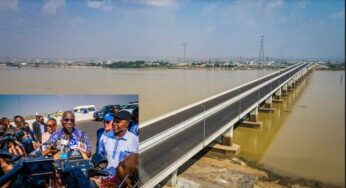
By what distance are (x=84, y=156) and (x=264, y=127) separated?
1241 cm

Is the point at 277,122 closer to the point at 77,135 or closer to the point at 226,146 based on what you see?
the point at 226,146

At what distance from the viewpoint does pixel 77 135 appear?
111 inches

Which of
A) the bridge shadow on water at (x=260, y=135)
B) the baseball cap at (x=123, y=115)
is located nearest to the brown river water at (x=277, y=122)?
the bridge shadow on water at (x=260, y=135)

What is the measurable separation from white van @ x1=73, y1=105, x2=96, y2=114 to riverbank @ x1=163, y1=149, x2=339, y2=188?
2.97 m

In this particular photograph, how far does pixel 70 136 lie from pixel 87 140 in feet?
0.48

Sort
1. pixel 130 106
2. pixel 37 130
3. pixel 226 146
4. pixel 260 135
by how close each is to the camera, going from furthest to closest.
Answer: pixel 260 135 < pixel 226 146 < pixel 130 106 < pixel 37 130

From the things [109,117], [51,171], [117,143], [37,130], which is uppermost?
[109,117]

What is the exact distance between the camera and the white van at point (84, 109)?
295cm

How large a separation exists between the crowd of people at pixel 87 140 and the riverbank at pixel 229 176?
2.80 metres

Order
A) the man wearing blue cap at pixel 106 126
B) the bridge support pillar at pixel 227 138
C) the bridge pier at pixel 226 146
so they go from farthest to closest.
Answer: the bridge support pillar at pixel 227 138 → the bridge pier at pixel 226 146 → the man wearing blue cap at pixel 106 126

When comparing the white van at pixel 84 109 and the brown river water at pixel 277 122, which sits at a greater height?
the white van at pixel 84 109

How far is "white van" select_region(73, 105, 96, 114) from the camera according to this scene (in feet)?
9.68

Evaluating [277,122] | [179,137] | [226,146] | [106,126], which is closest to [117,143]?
[106,126]

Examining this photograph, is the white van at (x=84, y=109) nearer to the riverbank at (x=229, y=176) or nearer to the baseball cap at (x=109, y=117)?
the baseball cap at (x=109, y=117)
